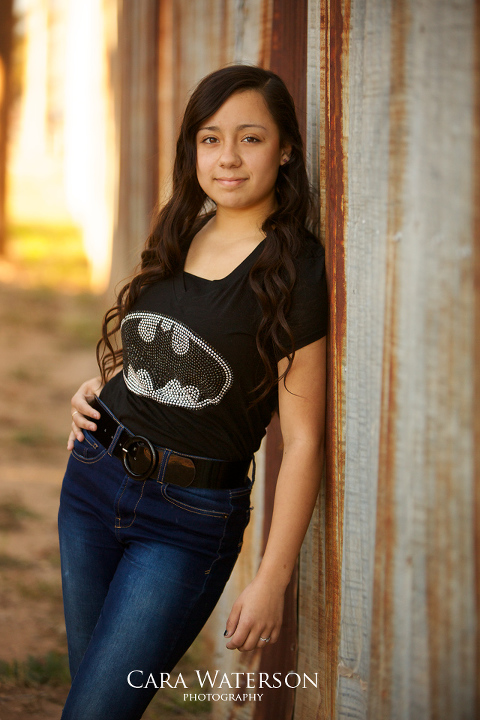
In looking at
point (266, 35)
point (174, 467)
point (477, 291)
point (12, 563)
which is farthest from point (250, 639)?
point (12, 563)

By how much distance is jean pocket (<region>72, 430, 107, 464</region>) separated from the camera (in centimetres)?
200

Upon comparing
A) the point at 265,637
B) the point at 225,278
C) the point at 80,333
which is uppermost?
the point at 225,278

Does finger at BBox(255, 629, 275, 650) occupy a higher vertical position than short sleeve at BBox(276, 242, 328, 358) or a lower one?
lower

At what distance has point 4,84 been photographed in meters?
11.9

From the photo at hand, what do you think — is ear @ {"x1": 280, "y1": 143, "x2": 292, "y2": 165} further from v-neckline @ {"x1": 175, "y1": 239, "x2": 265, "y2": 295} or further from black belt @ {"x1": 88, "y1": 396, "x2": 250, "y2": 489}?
black belt @ {"x1": 88, "y1": 396, "x2": 250, "y2": 489}

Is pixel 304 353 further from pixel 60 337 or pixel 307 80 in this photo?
pixel 60 337

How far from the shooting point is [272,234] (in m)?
1.86

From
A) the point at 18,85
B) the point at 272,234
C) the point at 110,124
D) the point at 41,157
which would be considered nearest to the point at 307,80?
the point at 272,234

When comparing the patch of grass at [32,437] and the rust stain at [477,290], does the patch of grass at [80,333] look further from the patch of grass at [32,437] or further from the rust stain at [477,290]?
the rust stain at [477,290]

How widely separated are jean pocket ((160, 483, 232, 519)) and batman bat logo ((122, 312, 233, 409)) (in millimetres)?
218

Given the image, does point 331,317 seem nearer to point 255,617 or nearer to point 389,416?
point 389,416

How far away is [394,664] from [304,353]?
2.44 ft

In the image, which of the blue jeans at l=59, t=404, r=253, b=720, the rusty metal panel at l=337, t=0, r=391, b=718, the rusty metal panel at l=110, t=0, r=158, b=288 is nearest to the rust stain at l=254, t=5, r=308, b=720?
the blue jeans at l=59, t=404, r=253, b=720

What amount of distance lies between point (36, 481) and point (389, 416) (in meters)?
4.68
